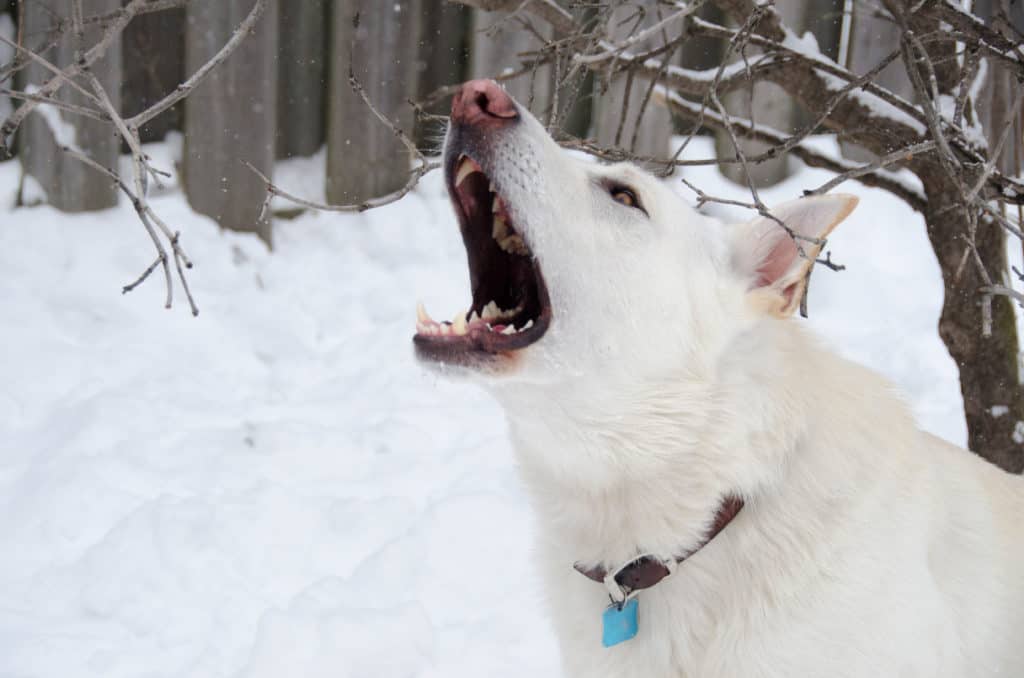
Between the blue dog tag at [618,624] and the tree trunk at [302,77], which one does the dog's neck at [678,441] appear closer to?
the blue dog tag at [618,624]

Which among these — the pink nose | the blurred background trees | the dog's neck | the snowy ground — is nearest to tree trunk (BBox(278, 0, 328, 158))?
the blurred background trees

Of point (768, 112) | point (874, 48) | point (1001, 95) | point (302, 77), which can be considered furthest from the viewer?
point (768, 112)

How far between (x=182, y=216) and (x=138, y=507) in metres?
2.28

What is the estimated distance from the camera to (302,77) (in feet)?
20.8

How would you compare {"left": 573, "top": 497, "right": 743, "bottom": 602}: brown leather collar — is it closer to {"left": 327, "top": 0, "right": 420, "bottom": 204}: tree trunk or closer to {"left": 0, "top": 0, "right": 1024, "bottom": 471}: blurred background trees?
{"left": 0, "top": 0, "right": 1024, "bottom": 471}: blurred background trees

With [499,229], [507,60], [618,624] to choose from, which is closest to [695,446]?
[618,624]

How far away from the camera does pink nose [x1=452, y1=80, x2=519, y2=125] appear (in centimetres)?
230

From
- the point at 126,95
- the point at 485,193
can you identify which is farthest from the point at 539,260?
the point at 126,95

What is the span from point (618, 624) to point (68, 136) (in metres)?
4.22

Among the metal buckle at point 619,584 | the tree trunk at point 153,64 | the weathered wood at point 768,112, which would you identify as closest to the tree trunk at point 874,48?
the weathered wood at point 768,112

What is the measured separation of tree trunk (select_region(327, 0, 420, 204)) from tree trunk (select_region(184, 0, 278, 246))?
1.34 ft

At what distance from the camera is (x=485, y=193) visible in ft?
8.43

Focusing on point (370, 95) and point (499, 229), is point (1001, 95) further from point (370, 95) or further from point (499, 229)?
point (370, 95)

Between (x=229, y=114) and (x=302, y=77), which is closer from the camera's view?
(x=229, y=114)
